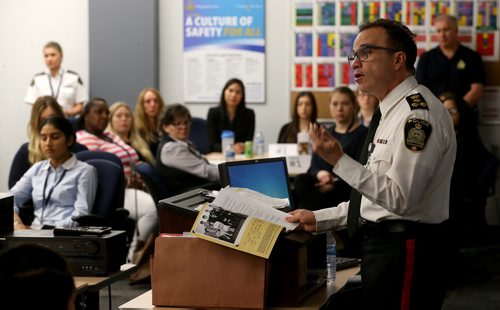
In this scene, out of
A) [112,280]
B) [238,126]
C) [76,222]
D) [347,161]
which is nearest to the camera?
[347,161]

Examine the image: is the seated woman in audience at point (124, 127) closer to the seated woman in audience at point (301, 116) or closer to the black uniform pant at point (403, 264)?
the seated woman in audience at point (301, 116)

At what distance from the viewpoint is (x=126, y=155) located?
704 cm

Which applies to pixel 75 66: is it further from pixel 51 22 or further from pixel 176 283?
pixel 176 283

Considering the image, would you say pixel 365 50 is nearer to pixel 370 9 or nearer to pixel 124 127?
pixel 124 127

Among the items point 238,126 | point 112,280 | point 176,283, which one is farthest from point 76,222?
point 238,126

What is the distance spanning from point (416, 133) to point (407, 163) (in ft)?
0.32

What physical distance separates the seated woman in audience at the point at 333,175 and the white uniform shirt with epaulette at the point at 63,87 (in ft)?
9.74

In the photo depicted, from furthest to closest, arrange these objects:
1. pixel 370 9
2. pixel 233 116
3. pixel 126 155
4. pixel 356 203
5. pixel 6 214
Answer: pixel 370 9 → pixel 233 116 → pixel 126 155 → pixel 6 214 → pixel 356 203

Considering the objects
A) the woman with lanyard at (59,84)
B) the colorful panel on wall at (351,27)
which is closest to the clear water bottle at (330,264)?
the colorful panel on wall at (351,27)

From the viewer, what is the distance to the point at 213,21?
888 cm

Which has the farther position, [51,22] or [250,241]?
[51,22]

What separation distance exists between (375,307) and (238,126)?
5.49 meters

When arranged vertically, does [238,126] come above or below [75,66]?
below

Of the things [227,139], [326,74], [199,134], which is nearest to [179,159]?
[227,139]
